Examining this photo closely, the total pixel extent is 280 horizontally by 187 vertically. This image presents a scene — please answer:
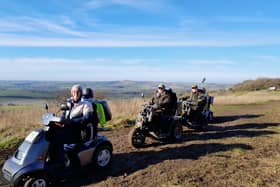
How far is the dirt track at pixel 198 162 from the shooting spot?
6031 millimetres

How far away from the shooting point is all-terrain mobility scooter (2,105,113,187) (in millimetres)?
5410

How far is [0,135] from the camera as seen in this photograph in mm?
11094

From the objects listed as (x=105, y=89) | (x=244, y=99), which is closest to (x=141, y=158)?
(x=244, y=99)

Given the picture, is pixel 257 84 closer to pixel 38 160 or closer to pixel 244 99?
pixel 244 99

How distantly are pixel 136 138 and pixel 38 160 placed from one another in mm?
3562

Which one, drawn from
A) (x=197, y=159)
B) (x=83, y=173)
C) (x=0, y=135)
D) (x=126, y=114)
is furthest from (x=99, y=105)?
(x=126, y=114)

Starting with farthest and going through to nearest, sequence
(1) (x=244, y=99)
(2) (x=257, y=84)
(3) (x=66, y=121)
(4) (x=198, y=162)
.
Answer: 1. (2) (x=257, y=84)
2. (1) (x=244, y=99)
3. (4) (x=198, y=162)
4. (3) (x=66, y=121)

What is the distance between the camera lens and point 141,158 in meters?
7.61

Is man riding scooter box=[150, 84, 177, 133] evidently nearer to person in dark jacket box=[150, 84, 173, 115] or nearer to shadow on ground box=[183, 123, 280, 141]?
person in dark jacket box=[150, 84, 173, 115]

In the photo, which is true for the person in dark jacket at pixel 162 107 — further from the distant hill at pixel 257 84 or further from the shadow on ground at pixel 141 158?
the distant hill at pixel 257 84

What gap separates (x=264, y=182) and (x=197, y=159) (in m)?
1.81

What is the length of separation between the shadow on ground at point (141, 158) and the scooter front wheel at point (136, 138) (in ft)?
1.65

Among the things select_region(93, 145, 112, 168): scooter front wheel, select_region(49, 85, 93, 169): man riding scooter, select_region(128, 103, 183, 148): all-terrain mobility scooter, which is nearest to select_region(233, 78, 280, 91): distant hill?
select_region(128, 103, 183, 148): all-terrain mobility scooter

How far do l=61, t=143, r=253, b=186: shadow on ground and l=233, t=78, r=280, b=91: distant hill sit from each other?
37.2 metres
